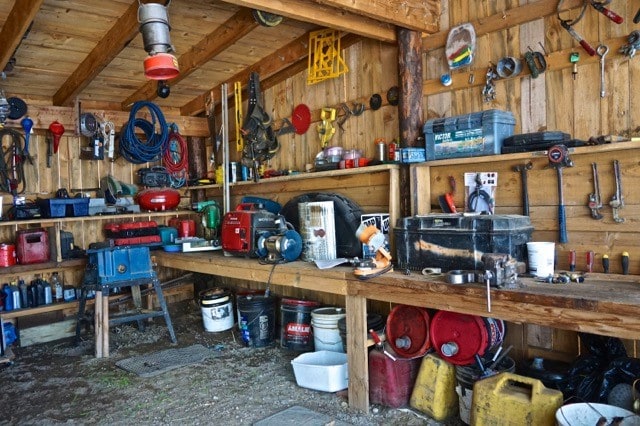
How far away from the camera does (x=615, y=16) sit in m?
2.67

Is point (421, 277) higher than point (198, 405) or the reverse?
higher

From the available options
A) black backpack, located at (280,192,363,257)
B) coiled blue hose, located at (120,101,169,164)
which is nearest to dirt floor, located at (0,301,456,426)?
black backpack, located at (280,192,363,257)

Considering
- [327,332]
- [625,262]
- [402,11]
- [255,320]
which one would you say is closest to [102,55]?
[402,11]

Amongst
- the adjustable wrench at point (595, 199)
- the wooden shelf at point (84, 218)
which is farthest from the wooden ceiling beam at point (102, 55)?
the adjustable wrench at point (595, 199)

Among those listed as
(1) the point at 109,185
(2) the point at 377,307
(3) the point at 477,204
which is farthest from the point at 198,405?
(1) the point at 109,185

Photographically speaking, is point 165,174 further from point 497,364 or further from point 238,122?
point 497,364

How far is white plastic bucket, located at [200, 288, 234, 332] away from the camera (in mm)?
4766

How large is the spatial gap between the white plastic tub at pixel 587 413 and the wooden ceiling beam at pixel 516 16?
217cm

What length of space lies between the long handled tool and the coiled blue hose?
3.77 m

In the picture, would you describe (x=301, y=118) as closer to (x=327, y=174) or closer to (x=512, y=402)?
(x=327, y=174)

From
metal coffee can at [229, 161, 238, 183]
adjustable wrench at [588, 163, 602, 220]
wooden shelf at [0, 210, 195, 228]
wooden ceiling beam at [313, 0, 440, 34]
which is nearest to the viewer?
adjustable wrench at [588, 163, 602, 220]

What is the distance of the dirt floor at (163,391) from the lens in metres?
3.07

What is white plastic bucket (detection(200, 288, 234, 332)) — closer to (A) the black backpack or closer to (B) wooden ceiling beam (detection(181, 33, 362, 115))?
(A) the black backpack

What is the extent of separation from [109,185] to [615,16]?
15.2ft
